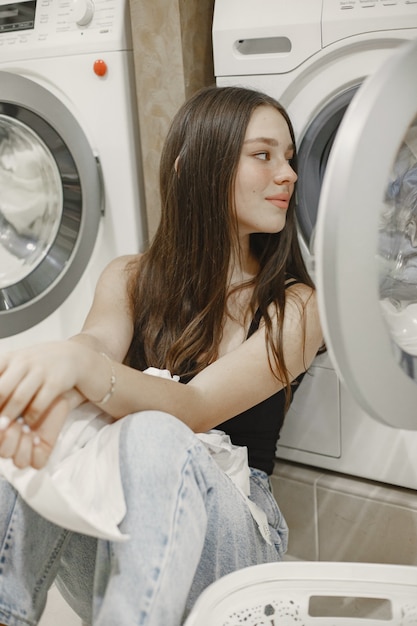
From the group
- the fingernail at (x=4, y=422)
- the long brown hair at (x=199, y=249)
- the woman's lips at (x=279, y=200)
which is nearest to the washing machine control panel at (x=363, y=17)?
the long brown hair at (x=199, y=249)

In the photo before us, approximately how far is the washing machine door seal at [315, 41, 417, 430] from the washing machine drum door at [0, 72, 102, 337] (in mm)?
912

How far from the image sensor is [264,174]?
1.21 metres

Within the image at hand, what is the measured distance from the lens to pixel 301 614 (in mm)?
1042

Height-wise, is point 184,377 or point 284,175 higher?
point 284,175

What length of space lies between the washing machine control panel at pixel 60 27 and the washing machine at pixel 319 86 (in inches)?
8.7

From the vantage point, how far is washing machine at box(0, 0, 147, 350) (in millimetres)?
1545

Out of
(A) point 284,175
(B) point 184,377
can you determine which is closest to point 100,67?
(A) point 284,175

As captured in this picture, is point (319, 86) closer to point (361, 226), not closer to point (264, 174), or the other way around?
point (264, 174)

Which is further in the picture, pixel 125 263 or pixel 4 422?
pixel 125 263

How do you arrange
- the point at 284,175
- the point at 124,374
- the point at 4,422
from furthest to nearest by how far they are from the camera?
1. the point at 284,175
2. the point at 124,374
3. the point at 4,422

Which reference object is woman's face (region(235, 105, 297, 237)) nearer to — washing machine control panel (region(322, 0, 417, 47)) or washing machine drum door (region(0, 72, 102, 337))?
washing machine control panel (region(322, 0, 417, 47))

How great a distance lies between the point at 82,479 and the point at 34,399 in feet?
0.35

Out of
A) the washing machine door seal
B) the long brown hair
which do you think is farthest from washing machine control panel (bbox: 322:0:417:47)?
the washing machine door seal

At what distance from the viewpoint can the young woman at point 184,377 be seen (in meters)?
0.91
